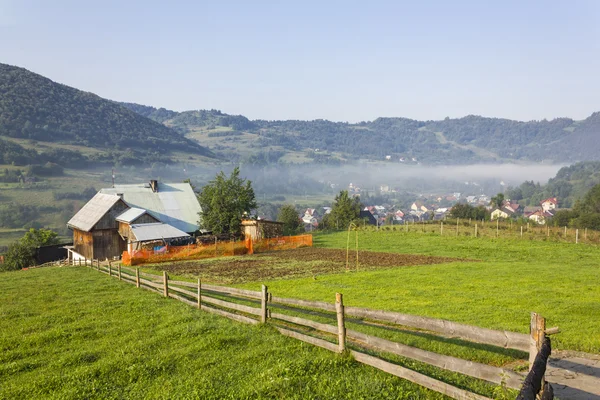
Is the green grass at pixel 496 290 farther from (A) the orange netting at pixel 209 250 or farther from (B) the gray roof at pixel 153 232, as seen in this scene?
(B) the gray roof at pixel 153 232

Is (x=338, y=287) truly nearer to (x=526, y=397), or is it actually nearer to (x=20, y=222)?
(x=526, y=397)

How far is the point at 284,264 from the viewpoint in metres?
36.2

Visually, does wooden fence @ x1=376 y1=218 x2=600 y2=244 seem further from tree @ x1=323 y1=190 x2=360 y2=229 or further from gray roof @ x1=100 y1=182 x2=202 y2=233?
gray roof @ x1=100 y1=182 x2=202 y2=233

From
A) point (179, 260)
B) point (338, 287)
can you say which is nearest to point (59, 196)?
point (179, 260)

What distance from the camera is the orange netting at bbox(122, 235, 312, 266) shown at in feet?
134

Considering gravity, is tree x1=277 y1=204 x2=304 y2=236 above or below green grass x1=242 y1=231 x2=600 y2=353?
below

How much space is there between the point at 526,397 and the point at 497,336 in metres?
2.53

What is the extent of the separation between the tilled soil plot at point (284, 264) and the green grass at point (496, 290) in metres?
3.51

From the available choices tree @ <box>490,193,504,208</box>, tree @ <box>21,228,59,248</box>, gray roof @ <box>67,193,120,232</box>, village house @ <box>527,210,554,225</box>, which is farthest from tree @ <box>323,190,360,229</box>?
tree @ <box>490,193,504,208</box>

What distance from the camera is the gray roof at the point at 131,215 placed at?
48469mm

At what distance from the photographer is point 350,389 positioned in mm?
8102

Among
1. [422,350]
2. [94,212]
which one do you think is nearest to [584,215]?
[94,212]

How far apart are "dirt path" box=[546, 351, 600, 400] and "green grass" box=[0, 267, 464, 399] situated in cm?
301

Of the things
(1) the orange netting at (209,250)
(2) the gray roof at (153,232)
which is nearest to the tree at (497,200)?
(1) the orange netting at (209,250)
